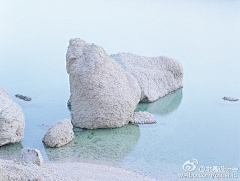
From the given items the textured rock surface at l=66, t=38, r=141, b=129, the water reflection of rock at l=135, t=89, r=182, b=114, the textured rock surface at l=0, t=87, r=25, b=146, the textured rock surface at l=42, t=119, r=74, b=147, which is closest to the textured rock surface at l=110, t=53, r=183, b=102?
the water reflection of rock at l=135, t=89, r=182, b=114

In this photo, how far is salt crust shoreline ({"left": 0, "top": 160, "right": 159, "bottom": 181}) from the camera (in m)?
3.65

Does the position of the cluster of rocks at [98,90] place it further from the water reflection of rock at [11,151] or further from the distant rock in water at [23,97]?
the distant rock in water at [23,97]

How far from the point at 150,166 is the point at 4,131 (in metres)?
2.57

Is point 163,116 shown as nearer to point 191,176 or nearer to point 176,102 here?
point 176,102

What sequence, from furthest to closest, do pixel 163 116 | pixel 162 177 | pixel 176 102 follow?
1. pixel 176 102
2. pixel 163 116
3. pixel 162 177

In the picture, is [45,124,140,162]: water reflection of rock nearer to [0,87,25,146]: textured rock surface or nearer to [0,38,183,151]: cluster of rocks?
[0,38,183,151]: cluster of rocks

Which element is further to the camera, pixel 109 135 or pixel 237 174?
pixel 109 135

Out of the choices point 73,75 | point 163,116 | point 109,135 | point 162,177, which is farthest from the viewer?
point 163,116

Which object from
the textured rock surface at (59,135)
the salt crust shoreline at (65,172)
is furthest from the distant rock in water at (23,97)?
the salt crust shoreline at (65,172)

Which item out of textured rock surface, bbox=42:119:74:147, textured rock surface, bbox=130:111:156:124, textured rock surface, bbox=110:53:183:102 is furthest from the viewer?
A: textured rock surface, bbox=110:53:183:102

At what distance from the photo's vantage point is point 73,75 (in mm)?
7215

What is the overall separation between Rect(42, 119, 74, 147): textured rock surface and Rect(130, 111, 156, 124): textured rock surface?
1585mm

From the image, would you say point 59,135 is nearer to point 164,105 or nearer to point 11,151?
point 11,151

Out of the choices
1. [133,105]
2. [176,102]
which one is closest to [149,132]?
[133,105]
